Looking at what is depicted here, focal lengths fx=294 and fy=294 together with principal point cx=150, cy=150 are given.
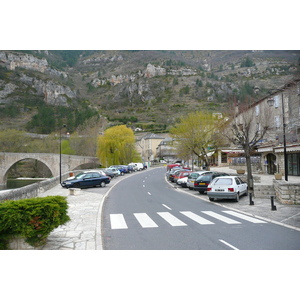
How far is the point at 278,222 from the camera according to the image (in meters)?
11.1

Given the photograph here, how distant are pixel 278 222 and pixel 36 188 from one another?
17.1m

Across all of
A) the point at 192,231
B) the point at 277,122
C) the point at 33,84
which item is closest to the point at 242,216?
the point at 192,231

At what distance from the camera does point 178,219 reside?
39.4 ft

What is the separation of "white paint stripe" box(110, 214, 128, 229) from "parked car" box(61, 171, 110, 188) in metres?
15.3

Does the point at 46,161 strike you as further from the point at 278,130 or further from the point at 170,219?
the point at 170,219

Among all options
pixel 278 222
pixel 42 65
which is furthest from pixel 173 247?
pixel 42 65

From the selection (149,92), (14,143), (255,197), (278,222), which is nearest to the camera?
(278,222)

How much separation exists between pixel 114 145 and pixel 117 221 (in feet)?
175

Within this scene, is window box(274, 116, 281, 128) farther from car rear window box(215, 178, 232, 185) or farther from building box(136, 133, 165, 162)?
building box(136, 133, 165, 162)

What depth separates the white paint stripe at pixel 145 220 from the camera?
10828mm

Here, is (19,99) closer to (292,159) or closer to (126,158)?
(126,158)

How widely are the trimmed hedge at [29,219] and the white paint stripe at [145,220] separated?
Answer: 3927mm

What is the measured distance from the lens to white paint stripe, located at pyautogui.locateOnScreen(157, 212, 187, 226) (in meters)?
11.1

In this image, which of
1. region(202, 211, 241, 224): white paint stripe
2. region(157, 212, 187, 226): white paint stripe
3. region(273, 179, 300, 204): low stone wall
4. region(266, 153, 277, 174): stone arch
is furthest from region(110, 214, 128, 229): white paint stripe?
region(266, 153, 277, 174): stone arch
